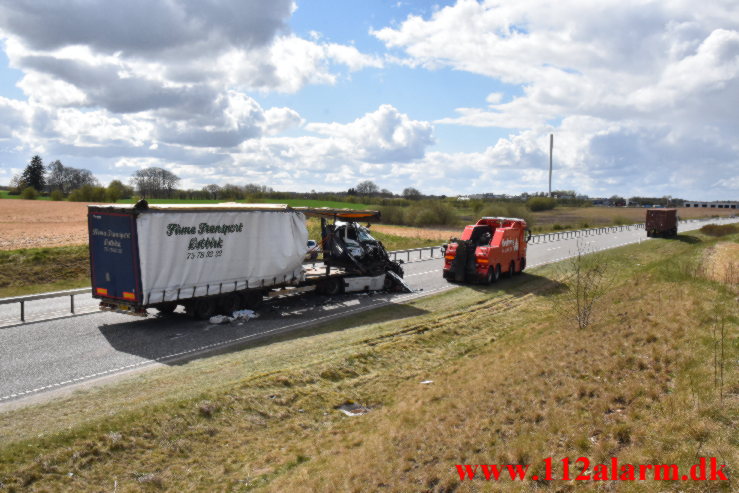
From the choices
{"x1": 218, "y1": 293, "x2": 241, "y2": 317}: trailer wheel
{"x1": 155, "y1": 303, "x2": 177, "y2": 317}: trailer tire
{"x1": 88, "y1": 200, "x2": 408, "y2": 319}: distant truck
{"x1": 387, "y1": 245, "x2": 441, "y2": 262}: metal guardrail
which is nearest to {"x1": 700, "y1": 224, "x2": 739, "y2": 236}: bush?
{"x1": 387, "y1": 245, "x2": 441, "y2": 262}: metal guardrail

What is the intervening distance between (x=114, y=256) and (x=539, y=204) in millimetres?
97639

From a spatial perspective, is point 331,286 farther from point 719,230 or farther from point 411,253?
point 719,230

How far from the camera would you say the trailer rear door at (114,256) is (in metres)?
14.7

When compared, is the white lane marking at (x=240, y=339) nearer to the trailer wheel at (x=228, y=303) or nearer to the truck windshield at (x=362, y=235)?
the trailer wheel at (x=228, y=303)

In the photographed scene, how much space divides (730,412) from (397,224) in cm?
6880

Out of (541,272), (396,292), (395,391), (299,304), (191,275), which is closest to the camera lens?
(395,391)

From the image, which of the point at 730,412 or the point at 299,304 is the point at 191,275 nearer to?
the point at 299,304

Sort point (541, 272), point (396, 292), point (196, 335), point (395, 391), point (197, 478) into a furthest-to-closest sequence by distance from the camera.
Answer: point (541, 272) → point (396, 292) → point (196, 335) → point (395, 391) → point (197, 478)

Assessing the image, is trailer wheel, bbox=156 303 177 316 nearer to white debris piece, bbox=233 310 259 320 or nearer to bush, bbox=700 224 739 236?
white debris piece, bbox=233 310 259 320

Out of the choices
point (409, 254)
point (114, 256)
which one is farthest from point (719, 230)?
point (114, 256)

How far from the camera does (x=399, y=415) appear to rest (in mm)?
9086

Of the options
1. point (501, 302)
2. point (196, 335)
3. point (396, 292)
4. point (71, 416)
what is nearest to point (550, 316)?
point (501, 302)

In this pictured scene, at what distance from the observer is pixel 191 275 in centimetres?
1597

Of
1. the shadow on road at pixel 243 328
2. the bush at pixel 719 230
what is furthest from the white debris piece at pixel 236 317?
the bush at pixel 719 230
